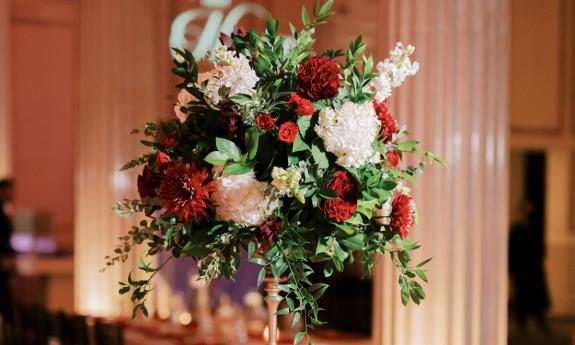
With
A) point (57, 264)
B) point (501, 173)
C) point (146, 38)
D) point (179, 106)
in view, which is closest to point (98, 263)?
point (146, 38)

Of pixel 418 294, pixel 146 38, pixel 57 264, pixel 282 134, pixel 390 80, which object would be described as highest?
pixel 146 38

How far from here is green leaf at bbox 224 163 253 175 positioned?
1904 mm

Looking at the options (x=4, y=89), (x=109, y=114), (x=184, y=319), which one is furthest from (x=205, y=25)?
(x=4, y=89)

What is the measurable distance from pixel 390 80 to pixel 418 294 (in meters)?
0.50

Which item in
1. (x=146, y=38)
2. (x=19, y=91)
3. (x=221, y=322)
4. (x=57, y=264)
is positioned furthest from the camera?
(x=19, y=91)

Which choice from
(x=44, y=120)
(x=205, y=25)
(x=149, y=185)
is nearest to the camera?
(x=149, y=185)

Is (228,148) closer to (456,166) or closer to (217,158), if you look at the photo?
(217,158)

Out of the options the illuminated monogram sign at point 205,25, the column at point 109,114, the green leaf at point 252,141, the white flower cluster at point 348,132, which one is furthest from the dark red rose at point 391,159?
the column at point 109,114

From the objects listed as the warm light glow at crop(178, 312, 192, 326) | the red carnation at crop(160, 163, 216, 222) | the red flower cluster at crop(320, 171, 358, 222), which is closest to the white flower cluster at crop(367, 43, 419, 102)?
the red flower cluster at crop(320, 171, 358, 222)

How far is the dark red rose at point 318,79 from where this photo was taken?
1.93 metres

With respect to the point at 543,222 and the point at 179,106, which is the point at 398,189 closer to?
the point at 179,106

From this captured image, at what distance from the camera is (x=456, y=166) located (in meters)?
3.42

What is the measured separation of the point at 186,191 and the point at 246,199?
14 cm

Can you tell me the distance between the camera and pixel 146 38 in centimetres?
688
